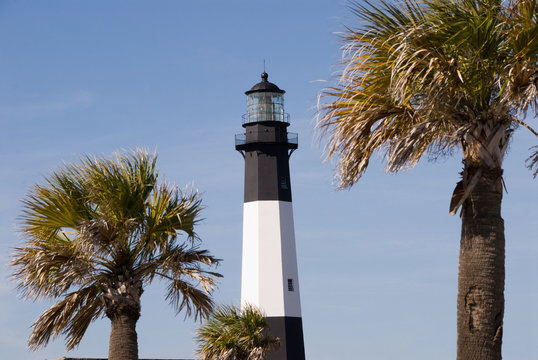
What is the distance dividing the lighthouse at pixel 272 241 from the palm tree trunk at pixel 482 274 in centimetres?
3104

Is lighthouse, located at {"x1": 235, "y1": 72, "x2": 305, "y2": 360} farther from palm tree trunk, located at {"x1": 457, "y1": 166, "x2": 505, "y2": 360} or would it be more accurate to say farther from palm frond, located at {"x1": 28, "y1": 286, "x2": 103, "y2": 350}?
palm tree trunk, located at {"x1": 457, "y1": 166, "x2": 505, "y2": 360}

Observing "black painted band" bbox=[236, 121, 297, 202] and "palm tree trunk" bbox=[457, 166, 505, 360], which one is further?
"black painted band" bbox=[236, 121, 297, 202]

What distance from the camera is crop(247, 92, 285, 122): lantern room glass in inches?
1925

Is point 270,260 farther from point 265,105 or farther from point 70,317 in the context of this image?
point 70,317

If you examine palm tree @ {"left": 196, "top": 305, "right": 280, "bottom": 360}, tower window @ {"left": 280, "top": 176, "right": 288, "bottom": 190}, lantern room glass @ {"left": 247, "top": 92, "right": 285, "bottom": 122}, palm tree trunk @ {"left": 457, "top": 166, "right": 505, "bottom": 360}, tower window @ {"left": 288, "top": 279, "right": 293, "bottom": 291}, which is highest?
lantern room glass @ {"left": 247, "top": 92, "right": 285, "bottom": 122}

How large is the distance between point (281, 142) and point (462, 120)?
3394 centimetres

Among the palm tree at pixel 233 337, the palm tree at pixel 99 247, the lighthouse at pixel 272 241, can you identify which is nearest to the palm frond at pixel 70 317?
the palm tree at pixel 99 247

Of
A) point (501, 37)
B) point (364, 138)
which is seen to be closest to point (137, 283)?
point (364, 138)

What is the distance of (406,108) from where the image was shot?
14.5 m

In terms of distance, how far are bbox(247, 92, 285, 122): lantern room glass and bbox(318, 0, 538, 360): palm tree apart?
114 ft

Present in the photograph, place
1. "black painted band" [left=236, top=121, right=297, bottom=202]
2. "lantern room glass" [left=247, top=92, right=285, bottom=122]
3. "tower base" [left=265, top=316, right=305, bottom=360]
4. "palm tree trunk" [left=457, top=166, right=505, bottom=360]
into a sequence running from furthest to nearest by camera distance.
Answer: "lantern room glass" [left=247, top=92, right=285, bottom=122] < "black painted band" [left=236, top=121, right=297, bottom=202] < "tower base" [left=265, top=316, right=305, bottom=360] < "palm tree trunk" [left=457, top=166, right=505, bottom=360]

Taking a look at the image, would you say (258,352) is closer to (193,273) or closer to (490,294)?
(193,273)

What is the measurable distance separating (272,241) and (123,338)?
28162mm

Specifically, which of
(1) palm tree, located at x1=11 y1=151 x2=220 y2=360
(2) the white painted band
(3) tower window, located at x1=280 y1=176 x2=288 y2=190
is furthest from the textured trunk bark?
(3) tower window, located at x1=280 y1=176 x2=288 y2=190
